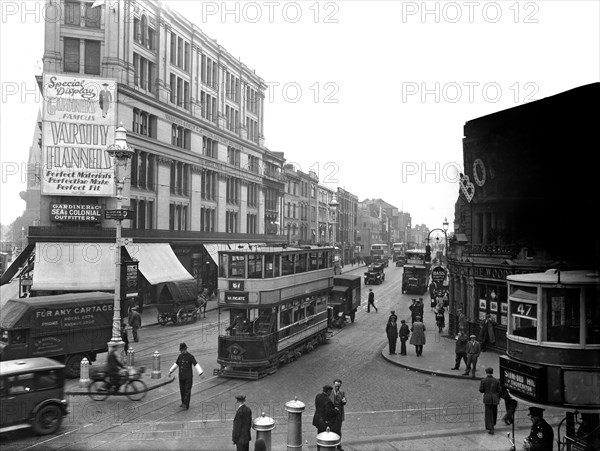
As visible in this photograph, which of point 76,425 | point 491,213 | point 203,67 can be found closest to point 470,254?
point 491,213

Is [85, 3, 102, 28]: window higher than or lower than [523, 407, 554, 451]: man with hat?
higher

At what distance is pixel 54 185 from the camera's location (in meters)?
29.6

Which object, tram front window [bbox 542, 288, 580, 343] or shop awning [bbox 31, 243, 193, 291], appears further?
shop awning [bbox 31, 243, 193, 291]

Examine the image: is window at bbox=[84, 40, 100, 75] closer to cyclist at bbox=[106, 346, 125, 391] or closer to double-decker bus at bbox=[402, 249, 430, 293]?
cyclist at bbox=[106, 346, 125, 391]

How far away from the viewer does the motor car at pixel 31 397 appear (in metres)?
12.0

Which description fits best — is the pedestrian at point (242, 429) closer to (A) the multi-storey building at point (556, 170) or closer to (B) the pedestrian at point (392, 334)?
(A) the multi-storey building at point (556, 170)

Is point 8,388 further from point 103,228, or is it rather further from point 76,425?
point 103,228

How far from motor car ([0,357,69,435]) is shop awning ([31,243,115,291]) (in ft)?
55.2

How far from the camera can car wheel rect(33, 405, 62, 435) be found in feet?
40.2

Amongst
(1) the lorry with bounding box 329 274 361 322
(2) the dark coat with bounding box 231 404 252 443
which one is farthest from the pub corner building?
(1) the lorry with bounding box 329 274 361 322

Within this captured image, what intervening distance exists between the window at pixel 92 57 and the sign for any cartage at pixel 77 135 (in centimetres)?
113

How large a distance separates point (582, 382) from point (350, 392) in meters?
8.70

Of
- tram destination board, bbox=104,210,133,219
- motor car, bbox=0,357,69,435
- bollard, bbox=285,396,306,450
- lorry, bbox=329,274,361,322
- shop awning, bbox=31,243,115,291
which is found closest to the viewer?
bollard, bbox=285,396,306,450

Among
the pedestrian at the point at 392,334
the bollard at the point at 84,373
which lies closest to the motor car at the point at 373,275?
the pedestrian at the point at 392,334
